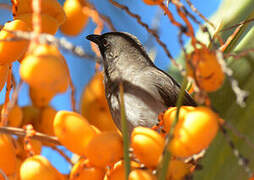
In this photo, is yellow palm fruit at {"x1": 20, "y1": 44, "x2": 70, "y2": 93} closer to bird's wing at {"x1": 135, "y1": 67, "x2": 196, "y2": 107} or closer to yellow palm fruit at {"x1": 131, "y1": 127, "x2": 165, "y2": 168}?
yellow palm fruit at {"x1": 131, "y1": 127, "x2": 165, "y2": 168}

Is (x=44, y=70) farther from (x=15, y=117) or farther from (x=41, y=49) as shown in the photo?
(x=15, y=117)


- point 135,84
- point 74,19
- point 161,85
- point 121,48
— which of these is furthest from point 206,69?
point 121,48

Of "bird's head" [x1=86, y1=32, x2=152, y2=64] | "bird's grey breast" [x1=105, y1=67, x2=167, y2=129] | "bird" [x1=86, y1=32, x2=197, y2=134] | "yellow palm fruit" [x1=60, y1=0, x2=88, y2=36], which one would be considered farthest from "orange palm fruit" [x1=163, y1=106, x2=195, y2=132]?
"bird's head" [x1=86, y1=32, x2=152, y2=64]

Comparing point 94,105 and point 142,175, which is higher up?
point 94,105

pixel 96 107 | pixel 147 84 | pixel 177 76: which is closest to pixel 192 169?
pixel 96 107

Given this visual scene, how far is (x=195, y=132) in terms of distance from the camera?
0.49 metres

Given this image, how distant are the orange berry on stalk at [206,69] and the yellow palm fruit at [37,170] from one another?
22cm

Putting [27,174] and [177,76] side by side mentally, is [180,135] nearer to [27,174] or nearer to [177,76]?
[27,174]

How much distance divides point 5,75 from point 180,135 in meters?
0.35

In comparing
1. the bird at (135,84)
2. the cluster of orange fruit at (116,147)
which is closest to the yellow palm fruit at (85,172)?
the cluster of orange fruit at (116,147)

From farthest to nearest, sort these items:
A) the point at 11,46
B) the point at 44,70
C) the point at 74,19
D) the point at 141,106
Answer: the point at 141,106
the point at 74,19
the point at 11,46
the point at 44,70

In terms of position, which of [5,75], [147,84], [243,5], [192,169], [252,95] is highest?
[147,84]

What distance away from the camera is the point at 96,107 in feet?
2.71

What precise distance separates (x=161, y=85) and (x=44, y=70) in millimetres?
1277
